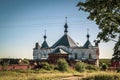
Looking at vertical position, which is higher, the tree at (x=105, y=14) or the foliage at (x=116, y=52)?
the tree at (x=105, y=14)

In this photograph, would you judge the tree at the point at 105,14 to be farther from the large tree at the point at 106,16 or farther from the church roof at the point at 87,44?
the church roof at the point at 87,44

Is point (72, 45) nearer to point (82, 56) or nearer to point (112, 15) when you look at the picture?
point (82, 56)

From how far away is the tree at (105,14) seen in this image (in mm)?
22344

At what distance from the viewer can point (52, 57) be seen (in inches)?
3125

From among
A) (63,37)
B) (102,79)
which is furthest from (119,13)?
(63,37)

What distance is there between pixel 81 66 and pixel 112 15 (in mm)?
30508

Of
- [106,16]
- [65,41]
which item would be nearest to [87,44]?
[65,41]

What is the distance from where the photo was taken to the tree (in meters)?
22.3

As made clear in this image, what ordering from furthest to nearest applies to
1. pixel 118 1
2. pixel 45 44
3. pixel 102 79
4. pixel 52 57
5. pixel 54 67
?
pixel 45 44
pixel 52 57
pixel 54 67
pixel 102 79
pixel 118 1

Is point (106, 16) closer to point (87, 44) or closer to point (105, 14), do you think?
point (105, 14)

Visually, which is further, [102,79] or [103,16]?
[102,79]

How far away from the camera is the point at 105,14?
935 inches

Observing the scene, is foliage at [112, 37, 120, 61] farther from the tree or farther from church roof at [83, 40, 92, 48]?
church roof at [83, 40, 92, 48]

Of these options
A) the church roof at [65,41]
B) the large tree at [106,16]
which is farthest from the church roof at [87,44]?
the large tree at [106,16]
